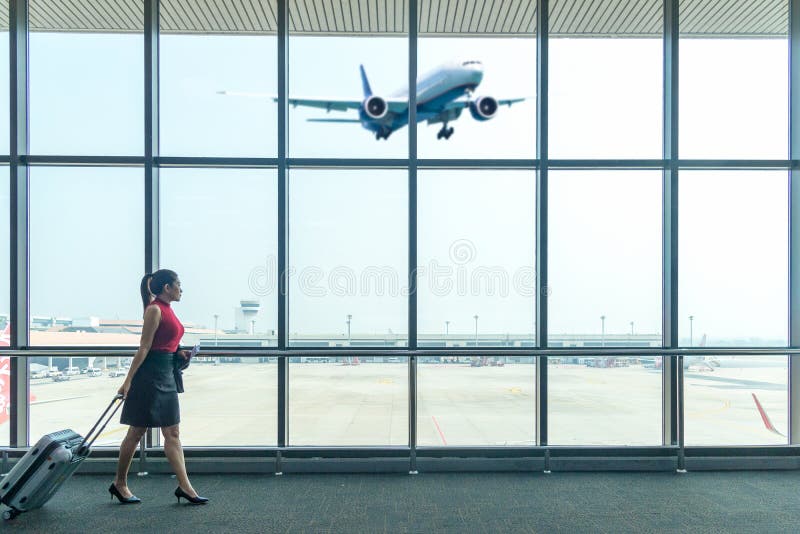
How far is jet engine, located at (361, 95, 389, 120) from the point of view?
4.39m

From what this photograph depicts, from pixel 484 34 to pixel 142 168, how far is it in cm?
289

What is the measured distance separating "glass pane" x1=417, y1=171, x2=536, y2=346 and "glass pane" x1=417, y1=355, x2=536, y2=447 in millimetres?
195

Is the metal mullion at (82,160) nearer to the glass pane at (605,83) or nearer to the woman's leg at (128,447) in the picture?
the woman's leg at (128,447)

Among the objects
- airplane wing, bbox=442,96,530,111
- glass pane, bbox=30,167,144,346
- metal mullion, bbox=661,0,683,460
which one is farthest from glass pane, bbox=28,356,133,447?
metal mullion, bbox=661,0,683,460

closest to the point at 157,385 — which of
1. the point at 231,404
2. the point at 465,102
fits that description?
the point at 231,404

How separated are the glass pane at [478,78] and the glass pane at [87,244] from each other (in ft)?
7.56

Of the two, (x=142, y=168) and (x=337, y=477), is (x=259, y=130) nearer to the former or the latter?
(x=142, y=168)

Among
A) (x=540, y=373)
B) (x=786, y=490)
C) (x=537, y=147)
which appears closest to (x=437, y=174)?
(x=537, y=147)

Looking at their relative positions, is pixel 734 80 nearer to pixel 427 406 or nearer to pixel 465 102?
pixel 465 102

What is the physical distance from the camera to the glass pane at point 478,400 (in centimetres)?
438

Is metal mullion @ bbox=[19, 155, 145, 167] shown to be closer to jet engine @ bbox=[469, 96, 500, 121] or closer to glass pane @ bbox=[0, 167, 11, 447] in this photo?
glass pane @ bbox=[0, 167, 11, 447]

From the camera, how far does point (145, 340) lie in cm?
332


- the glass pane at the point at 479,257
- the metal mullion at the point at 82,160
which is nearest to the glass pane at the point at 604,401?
the glass pane at the point at 479,257

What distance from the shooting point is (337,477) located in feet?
13.3
